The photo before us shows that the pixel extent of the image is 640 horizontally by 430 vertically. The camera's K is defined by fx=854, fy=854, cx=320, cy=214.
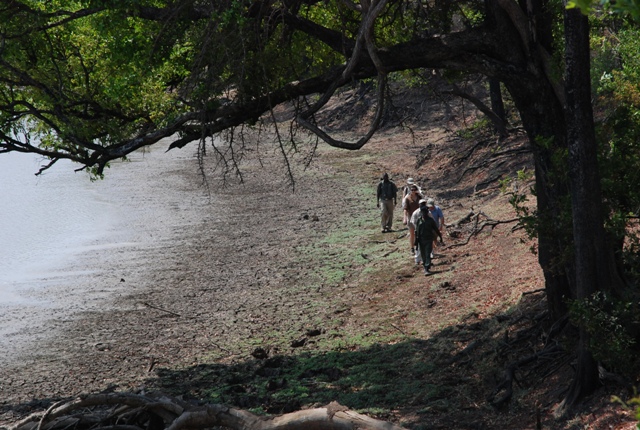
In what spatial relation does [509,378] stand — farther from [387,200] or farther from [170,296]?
[387,200]

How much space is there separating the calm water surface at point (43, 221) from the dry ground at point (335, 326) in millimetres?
3418

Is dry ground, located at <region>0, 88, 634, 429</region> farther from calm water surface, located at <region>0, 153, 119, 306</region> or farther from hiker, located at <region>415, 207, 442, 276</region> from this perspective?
calm water surface, located at <region>0, 153, 119, 306</region>

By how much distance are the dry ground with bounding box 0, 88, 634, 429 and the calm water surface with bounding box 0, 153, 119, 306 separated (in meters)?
3.42

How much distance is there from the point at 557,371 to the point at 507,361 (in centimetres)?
135

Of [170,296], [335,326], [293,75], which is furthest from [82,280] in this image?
[293,75]

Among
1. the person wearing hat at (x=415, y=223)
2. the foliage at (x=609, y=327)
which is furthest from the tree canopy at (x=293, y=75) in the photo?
the person wearing hat at (x=415, y=223)

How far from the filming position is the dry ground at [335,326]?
1175cm

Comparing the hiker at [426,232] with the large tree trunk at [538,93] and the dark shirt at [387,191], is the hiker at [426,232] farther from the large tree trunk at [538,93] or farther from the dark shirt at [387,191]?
the large tree trunk at [538,93]

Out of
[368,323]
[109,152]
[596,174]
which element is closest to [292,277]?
[368,323]

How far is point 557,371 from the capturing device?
1084 centimetres

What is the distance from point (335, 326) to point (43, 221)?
66.9 feet

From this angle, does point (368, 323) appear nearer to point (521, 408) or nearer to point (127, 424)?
point (521, 408)

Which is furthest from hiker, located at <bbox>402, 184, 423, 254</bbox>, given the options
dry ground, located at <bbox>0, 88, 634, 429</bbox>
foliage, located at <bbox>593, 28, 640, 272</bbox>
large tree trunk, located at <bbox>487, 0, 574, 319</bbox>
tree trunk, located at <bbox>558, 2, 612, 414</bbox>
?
tree trunk, located at <bbox>558, 2, 612, 414</bbox>

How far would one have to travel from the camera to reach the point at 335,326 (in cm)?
1661
